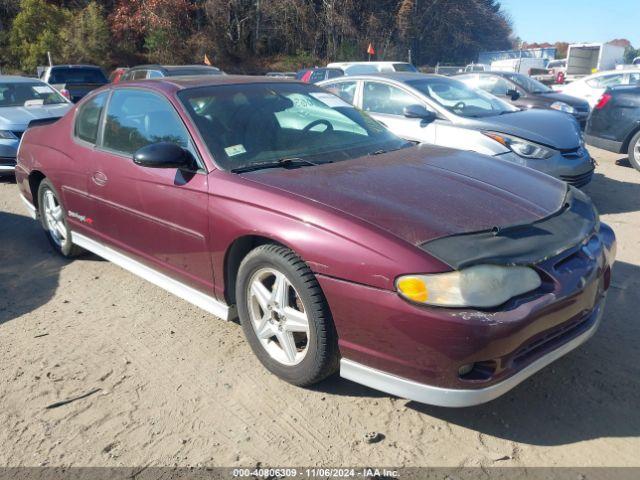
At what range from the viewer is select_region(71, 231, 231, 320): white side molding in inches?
128

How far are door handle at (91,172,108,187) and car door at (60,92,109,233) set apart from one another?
9 cm

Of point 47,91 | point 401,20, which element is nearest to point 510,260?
point 47,91

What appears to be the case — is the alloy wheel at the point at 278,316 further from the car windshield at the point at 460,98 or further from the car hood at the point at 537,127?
the car windshield at the point at 460,98

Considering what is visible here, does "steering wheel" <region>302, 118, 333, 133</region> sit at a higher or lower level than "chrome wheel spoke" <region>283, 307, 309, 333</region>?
higher

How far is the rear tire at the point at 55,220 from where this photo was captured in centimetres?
471

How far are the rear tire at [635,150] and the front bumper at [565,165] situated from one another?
2591 mm

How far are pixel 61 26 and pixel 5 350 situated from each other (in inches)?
1181

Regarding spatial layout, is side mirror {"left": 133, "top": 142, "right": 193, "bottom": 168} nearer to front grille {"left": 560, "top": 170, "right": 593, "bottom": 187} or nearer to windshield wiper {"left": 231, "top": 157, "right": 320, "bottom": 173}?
windshield wiper {"left": 231, "top": 157, "right": 320, "bottom": 173}

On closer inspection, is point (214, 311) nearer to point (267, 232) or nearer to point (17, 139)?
point (267, 232)

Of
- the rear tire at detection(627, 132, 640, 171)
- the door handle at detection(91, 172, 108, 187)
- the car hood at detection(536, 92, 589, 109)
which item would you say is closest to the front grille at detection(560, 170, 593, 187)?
the rear tire at detection(627, 132, 640, 171)

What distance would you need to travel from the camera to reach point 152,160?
3135mm

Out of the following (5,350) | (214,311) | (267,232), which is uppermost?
(267,232)

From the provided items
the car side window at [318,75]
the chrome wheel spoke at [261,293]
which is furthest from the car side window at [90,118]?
the car side window at [318,75]

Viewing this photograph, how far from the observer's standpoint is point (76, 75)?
46.1ft
